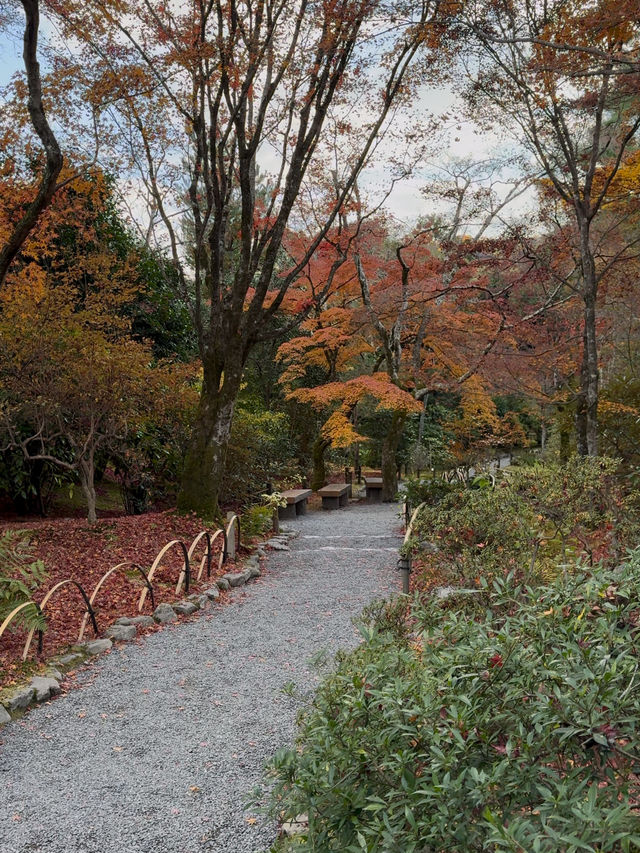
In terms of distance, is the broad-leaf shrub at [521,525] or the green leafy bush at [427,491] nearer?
the broad-leaf shrub at [521,525]

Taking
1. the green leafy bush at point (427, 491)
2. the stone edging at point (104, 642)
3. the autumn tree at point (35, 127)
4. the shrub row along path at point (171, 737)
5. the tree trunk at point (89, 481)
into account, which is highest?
the autumn tree at point (35, 127)

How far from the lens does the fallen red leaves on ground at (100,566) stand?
517 centimetres

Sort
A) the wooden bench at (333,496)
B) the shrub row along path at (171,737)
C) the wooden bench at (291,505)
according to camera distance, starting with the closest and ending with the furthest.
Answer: the shrub row along path at (171,737) → the wooden bench at (291,505) → the wooden bench at (333,496)

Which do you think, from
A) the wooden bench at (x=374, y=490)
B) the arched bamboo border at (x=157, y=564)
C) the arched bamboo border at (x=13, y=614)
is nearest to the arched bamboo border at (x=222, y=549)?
the arched bamboo border at (x=157, y=564)

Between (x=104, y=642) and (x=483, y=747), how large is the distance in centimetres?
423

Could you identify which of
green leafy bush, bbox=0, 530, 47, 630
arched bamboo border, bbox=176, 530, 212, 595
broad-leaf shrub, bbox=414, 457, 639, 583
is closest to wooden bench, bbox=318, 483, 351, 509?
arched bamboo border, bbox=176, 530, 212, 595

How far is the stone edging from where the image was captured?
4031 mm

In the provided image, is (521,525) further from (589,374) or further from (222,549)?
(589,374)

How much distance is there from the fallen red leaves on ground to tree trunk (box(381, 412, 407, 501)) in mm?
6775

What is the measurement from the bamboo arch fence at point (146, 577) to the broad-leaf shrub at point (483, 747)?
128 inches

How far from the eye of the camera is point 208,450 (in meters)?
9.06

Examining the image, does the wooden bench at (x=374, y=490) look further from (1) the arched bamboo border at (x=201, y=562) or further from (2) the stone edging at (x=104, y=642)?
(1) the arched bamboo border at (x=201, y=562)

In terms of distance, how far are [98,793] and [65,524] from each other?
6.20m

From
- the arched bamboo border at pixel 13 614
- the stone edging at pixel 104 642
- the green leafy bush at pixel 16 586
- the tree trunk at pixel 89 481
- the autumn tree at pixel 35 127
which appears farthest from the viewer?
the tree trunk at pixel 89 481
